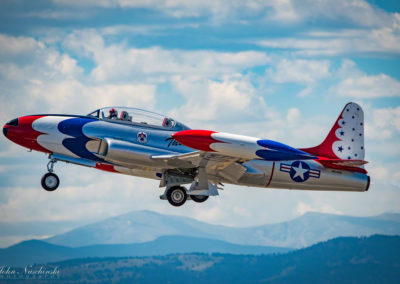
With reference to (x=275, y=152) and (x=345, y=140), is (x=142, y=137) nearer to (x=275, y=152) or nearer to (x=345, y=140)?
(x=275, y=152)

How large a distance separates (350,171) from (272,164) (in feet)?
11.1

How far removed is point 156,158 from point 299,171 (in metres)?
6.15

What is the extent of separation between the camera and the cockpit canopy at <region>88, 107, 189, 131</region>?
30.5m

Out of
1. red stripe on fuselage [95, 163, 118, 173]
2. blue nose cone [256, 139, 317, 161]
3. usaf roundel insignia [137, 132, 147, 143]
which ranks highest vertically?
usaf roundel insignia [137, 132, 147, 143]

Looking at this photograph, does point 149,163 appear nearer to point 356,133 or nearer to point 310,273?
point 356,133

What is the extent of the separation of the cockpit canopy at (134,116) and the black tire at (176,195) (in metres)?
2.52

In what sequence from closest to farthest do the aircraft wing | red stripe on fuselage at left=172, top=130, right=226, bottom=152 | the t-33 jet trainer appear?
red stripe on fuselage at left=172, top=130, right=226, bottom=152 < the aircraft wing < the t-33 jet trainer

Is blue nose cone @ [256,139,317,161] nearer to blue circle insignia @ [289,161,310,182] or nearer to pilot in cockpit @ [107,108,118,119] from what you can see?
→ blue circle insignia @ [289,161,310,182]

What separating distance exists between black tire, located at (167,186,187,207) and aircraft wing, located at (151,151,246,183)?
3.58ft

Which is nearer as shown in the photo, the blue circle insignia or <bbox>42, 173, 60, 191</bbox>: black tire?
<bbox>42, 173, 60, 191</bbox>: black tire

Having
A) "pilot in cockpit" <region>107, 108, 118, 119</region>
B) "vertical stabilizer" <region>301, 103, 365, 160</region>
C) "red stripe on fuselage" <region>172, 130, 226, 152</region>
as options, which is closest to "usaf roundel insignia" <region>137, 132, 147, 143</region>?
"pilot in cockpit" <region>107, 108, 118, 119</region>


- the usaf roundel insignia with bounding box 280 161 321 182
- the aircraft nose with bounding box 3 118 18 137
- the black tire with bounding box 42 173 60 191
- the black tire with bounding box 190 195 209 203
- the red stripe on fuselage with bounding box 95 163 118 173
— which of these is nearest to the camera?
the aircraft nose with bounding box 3 118 18 137

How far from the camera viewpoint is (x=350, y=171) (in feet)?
105

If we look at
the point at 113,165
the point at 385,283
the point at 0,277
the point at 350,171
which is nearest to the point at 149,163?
the point at 113,165
